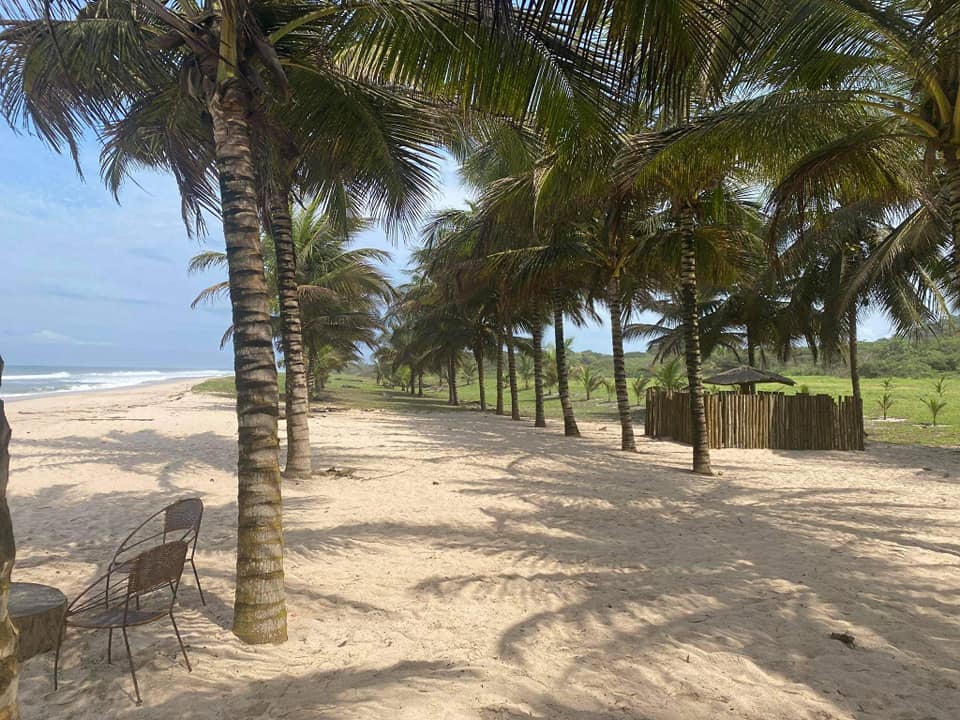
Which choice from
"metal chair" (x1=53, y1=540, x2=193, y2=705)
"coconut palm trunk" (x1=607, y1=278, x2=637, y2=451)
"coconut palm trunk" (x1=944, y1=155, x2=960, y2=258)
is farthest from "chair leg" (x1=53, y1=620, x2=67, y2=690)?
"coconut palm trunk" (x1=607, y1=278, x2=637, y2=451)

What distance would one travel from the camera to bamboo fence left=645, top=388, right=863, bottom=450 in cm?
1288

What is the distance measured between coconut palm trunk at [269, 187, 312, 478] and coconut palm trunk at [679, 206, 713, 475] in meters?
6.56

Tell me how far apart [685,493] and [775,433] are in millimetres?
6555

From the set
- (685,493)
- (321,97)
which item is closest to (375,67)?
(321,97)

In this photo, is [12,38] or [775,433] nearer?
[12,38]

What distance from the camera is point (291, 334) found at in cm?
845

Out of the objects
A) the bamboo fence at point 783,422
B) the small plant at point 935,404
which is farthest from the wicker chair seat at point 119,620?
the small plant at point 935,404

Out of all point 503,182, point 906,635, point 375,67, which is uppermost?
point 503,182

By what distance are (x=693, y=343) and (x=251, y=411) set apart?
821 cm

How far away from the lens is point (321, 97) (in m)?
6.24

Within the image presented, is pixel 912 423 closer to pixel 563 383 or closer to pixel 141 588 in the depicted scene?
pixel 563 383

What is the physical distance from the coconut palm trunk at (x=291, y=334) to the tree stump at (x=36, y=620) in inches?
199

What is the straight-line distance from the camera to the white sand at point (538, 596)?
9.27ft

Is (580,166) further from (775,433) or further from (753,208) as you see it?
(775,433)
